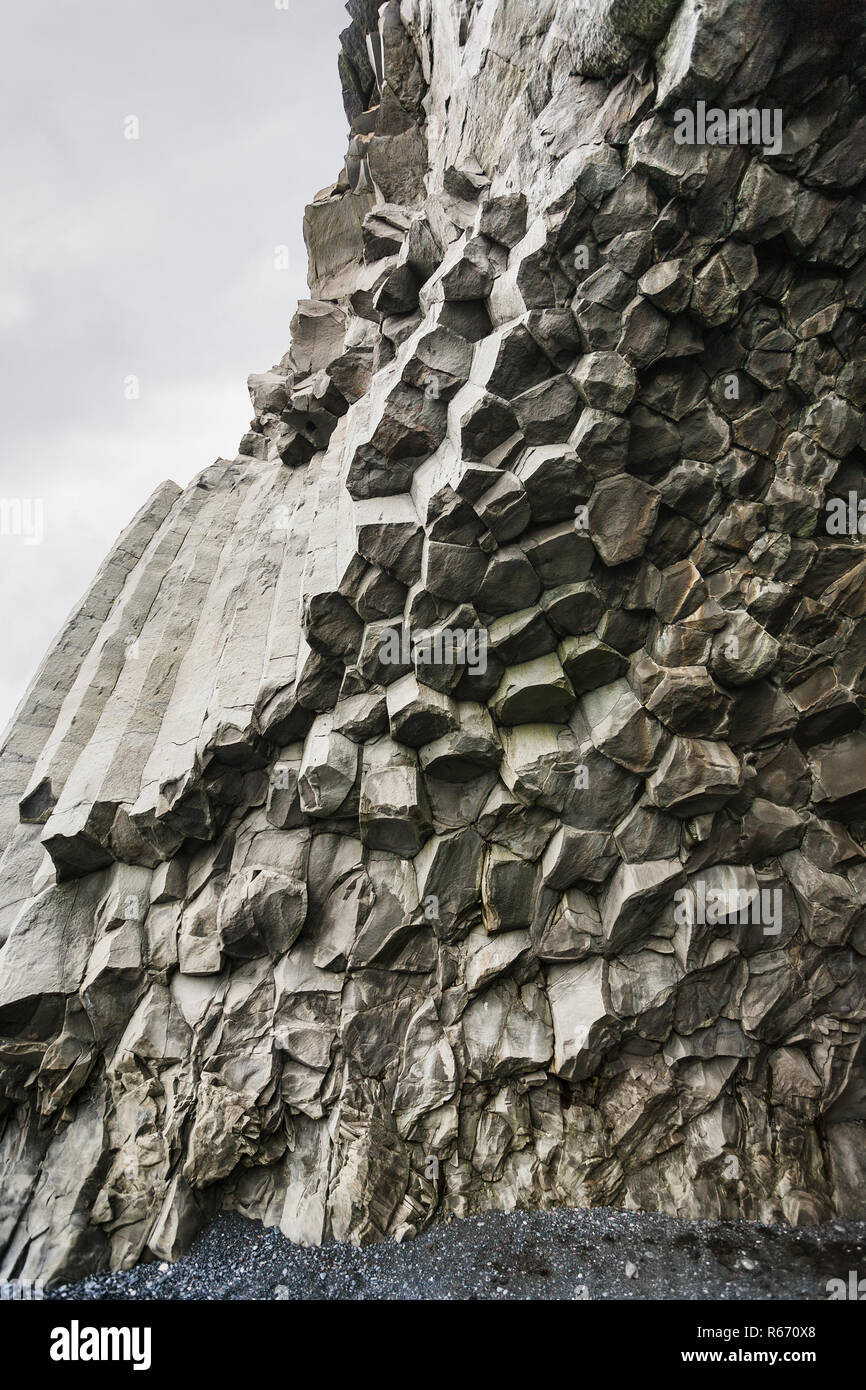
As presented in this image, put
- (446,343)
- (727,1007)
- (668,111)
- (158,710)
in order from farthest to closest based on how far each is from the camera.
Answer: (158,710)
(446,343)
(727,1007)
(668,111)

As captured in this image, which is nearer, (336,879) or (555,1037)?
(555,1037)

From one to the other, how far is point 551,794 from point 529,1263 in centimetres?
605

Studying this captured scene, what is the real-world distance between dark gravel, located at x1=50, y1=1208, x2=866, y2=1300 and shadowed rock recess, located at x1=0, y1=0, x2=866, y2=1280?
303 millimetres

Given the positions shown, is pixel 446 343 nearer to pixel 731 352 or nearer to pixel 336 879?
pixel 731 352

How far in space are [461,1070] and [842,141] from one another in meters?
14.4

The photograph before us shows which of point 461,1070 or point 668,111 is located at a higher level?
point 668,111

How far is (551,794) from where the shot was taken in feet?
35.9

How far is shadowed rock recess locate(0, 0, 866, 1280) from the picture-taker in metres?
10.2

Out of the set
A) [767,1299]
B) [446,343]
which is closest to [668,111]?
[446,343]

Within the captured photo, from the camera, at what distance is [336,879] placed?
1146 centimetres

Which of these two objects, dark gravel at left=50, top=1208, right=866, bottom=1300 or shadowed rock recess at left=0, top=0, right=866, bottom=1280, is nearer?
dark gravel at left=50, top=1208, right=866, bottom=1300

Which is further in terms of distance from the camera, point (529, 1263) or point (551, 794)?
point (551, 794)

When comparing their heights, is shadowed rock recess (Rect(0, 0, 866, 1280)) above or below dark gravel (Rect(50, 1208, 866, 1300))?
above

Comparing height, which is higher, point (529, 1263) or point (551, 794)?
point (551, 794)
